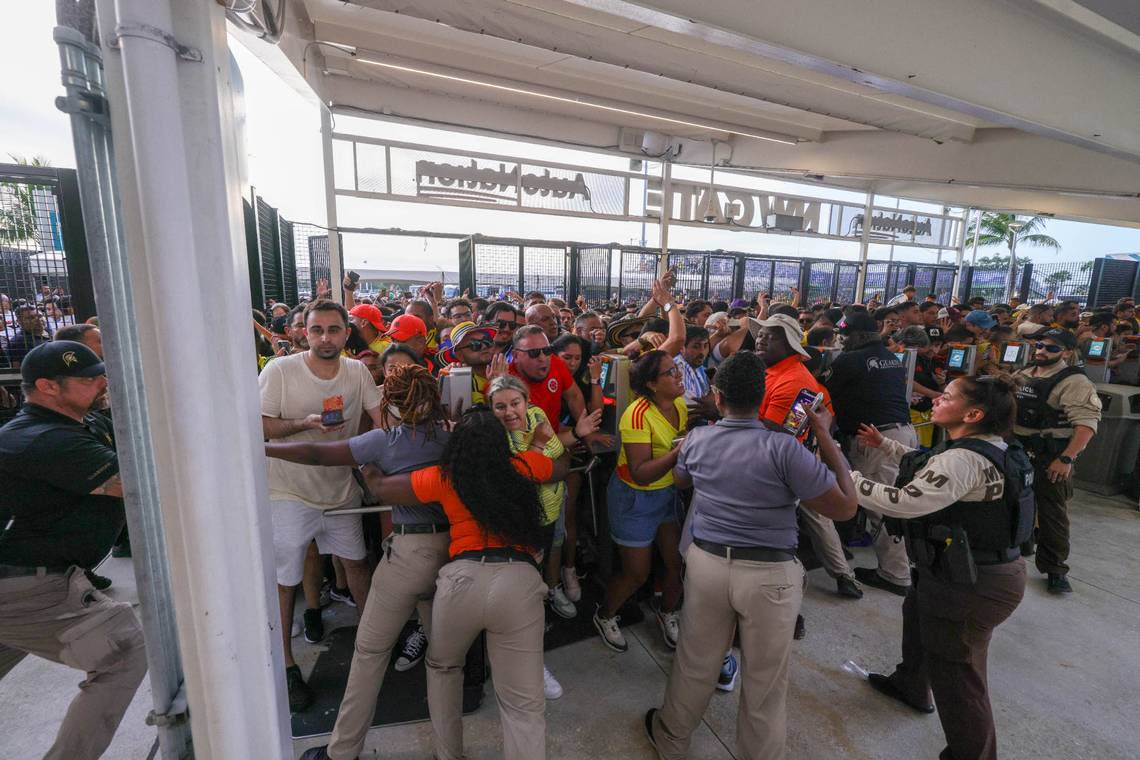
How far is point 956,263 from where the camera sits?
53.8ft

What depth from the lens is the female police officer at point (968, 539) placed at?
2227 millimetres

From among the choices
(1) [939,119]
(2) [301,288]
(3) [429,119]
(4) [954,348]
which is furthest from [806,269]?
(2) [301,288]

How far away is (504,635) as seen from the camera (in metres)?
2.08

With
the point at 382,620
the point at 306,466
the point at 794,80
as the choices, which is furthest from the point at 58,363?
the point at 794,80

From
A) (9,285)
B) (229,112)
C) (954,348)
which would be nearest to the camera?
(229,112)

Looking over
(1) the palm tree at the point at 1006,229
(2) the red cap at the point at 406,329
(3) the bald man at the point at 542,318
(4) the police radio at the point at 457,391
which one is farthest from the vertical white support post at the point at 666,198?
(1) the palm tree at the point at 1006,229

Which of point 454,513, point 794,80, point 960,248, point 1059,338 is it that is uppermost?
point 794,80

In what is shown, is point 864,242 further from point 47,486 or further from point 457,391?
point 47,486

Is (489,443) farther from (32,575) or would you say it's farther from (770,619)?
(32,575)

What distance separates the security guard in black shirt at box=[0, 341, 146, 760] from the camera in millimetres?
2018

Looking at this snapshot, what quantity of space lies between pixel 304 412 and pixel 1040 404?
542cm

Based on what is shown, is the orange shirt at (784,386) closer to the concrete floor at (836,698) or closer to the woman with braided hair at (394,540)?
the concrete floor at (836,698)

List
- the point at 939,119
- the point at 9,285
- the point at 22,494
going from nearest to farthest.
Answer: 1. the point at 22,494
2. the point at 9,285
3. the point at 939,119

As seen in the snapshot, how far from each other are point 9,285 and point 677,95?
28.6 ft
